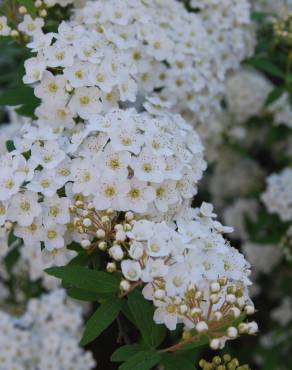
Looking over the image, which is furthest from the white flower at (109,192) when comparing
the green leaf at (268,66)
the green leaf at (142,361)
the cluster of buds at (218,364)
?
the green leaf at (268,66)

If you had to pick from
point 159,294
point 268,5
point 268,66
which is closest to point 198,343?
point 159,294

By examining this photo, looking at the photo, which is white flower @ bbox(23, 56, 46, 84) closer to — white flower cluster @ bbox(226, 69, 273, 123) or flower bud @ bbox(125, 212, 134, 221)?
flower bud @ bbox(125, 212, 134, 221)

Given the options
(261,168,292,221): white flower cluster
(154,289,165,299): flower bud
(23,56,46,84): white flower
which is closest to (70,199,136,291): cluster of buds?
(154,289,165,299): flower bud

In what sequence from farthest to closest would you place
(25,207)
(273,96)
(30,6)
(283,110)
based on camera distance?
(283,110), (273,96), (30,6), (25,207)

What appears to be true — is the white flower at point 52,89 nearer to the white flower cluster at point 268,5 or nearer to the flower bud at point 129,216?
the flower bud at point 129,216

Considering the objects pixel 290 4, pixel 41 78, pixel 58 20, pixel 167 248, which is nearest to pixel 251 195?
pixel 290 4

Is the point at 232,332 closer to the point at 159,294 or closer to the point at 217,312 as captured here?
the point at 217,312

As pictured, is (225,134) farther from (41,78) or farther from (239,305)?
(239,305)
